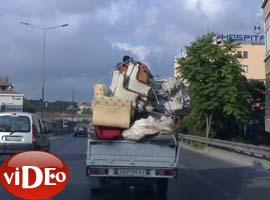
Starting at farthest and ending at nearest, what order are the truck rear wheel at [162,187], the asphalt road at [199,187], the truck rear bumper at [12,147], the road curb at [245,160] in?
the road curb at [245,160] → the truck rear bumper at [12,147] → the asphalt road at [199,187] → the truck rear wheel at [162,187]

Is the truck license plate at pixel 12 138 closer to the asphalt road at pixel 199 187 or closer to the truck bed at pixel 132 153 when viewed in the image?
the asphalt road at pixel 199 187

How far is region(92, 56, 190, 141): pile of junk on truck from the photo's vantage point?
1179 cm

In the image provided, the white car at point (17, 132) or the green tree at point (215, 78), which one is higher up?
the green tree at point (215, 78)

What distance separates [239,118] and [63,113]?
9160 cm

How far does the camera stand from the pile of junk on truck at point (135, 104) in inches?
464

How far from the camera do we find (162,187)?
1318 centimetres

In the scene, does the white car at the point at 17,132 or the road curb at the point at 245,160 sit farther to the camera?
the road curb at the point at 245,160

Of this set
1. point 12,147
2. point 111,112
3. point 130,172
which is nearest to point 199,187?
point 130,172

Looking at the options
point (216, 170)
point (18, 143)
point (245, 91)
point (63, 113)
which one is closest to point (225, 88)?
point (245, 91)

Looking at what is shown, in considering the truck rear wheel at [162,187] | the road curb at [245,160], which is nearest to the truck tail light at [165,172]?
the truck rear wheel at [162,187]

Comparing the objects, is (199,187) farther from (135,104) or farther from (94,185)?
(135,104)

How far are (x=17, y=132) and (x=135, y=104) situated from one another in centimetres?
856

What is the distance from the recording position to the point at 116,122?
38.6ft

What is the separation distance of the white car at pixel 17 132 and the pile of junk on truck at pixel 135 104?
7518 mm
